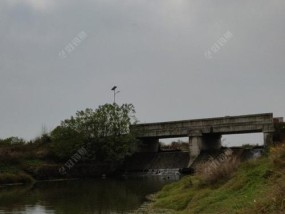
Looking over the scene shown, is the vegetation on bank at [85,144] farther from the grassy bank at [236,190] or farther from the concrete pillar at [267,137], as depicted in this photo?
the grassy bank at [236,190]

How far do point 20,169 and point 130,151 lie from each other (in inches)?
666

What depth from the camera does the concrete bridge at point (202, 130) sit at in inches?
2463

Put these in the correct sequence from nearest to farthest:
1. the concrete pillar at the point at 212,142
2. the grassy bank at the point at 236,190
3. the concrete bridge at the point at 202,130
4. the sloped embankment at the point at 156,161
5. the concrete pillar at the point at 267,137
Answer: the grassy bank at the point at 236,190 < the concrete pillar at the point at 267,137 < the concrete bridge at the point at 202,130 < the sloped embankment at the point at 156,161 < the concrete pillar at the point at 212,142

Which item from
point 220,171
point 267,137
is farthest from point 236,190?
point 267,137

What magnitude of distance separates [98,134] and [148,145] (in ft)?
33.1

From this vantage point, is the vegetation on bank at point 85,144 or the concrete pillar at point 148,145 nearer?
the vegetation on bank at point 85,144

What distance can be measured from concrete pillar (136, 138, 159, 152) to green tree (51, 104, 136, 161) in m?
5.80

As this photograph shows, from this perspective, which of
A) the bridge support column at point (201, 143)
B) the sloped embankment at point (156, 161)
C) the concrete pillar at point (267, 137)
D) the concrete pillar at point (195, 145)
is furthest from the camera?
the sloped embankment at point (156, 161)

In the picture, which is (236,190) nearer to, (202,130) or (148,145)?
(202,130)

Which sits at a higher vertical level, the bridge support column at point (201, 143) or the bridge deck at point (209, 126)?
the bridge deck at point (209, 126)

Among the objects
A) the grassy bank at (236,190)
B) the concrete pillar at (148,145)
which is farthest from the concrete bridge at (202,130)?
the grassy bank at (236,190)

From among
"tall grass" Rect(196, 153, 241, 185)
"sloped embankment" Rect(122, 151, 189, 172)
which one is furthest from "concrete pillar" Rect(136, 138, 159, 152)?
"tall grass" Rect(196, 153, 241, 185)

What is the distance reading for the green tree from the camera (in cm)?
6656

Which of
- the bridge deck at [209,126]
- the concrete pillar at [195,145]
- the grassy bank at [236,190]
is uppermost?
the bridge deck at [209,126]
